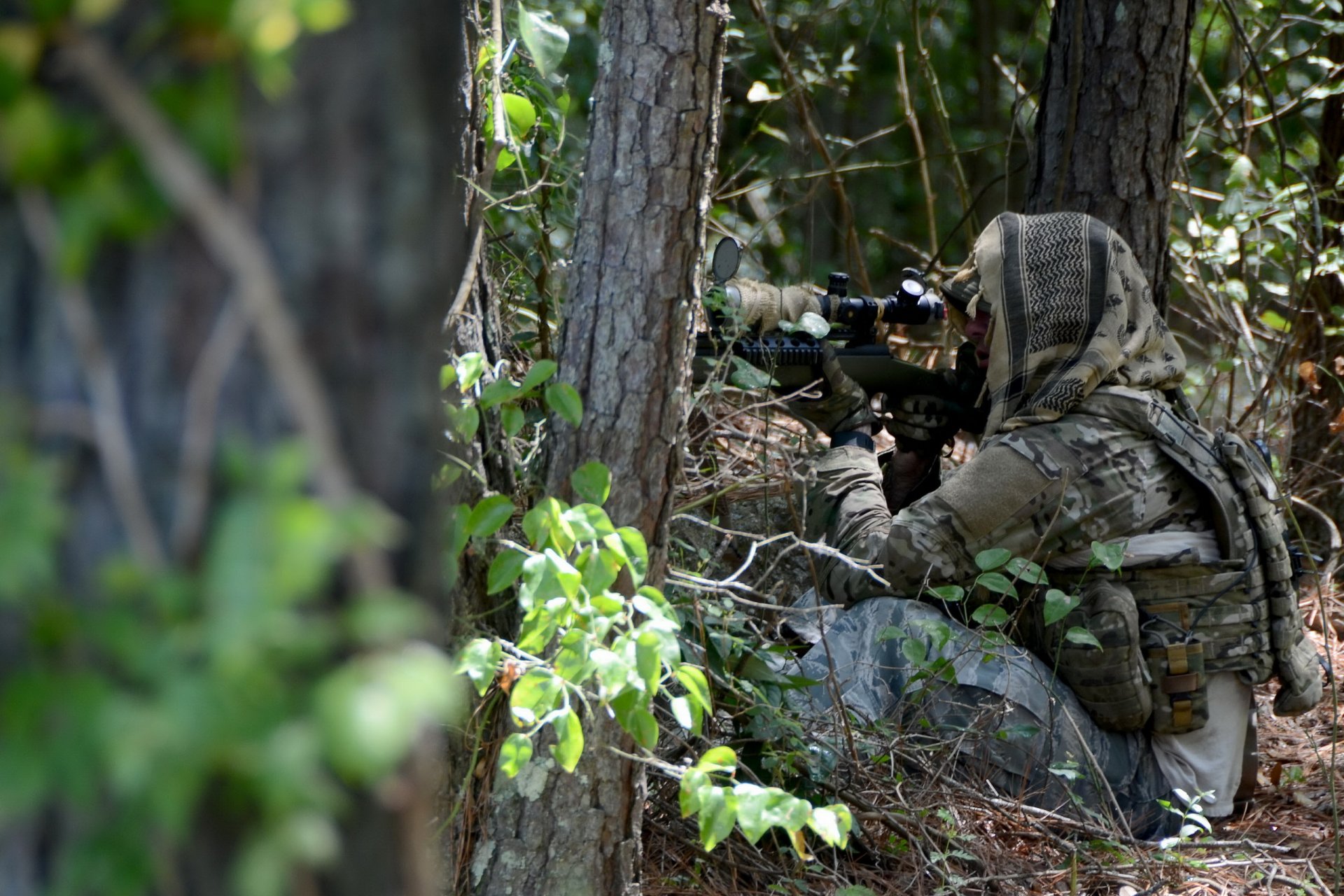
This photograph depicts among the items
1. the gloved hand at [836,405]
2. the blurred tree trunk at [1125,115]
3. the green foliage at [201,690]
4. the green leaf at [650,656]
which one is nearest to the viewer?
the green foliage at [201,690]

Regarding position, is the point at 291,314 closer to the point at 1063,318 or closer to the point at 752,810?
the point at 752,810

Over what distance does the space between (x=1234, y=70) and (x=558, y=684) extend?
756cm

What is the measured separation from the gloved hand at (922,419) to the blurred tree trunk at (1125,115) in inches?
30.3

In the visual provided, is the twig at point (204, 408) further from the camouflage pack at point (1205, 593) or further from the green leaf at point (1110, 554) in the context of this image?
the camouflage pack at point (1205, 593)

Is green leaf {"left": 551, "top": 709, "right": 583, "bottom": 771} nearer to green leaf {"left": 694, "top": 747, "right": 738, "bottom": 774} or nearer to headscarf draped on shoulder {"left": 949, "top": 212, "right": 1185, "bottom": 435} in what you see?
green leaf {"left": 694, "top": 747, "right": 738, "bottom": 774}

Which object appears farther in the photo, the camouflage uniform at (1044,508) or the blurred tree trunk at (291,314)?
the camouflage uniform at (1044,508)

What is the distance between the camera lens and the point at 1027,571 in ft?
9.26

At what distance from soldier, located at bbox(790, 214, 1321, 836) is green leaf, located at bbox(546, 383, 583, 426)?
1.65m

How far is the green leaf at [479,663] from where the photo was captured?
1.40m

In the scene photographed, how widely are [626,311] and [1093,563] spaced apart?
1.68 meters

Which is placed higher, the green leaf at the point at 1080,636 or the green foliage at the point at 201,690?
the green foliage at the point at 201,690

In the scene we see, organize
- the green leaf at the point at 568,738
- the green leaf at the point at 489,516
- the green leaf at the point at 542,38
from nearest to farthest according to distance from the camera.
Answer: the green leaf at the point at 568,738, the green leaf at the point at 489,516, the green leaf at the point at 542,38

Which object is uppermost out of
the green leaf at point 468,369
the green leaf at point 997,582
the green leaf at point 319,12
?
the green leaf at point 319,12

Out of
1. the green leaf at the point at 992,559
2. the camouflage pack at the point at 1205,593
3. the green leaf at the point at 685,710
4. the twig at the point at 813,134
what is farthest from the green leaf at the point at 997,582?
the twig at the point at 813,134
